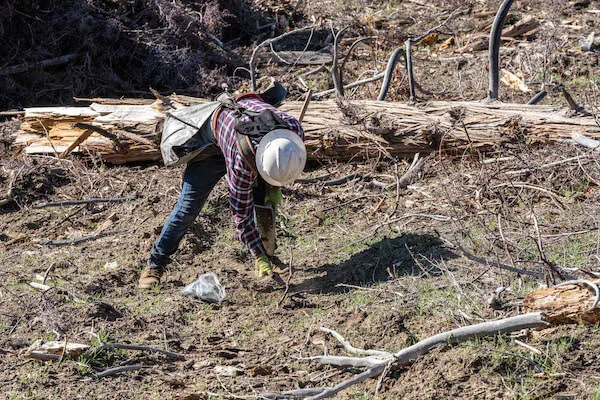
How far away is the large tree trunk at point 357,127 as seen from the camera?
22.8ft

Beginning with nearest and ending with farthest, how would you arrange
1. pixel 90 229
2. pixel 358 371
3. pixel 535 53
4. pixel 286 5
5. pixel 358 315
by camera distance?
pixel 358 371, pixel 358 315, pixel 90 229, pixel 535 53, pixel 286 5

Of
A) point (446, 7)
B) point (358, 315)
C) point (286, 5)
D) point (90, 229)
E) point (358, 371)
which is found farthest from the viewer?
point (286, 5)

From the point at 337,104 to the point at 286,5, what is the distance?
4448 millimetres

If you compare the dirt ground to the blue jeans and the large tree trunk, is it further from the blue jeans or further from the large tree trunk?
the blue jeans

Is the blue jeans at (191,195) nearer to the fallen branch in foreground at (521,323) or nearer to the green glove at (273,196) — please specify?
the green glove at (273,196)

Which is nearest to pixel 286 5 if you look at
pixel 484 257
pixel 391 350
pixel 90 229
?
pixel 90 229

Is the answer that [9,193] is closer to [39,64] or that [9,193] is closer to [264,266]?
[39,64]

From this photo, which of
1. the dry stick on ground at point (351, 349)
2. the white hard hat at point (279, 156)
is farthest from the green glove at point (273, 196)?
the dry stick on ground at point (351, 349)

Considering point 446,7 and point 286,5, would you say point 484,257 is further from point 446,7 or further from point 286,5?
point 286,5

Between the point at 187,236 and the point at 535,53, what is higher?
the point at 535,53

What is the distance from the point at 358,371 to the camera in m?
4.36

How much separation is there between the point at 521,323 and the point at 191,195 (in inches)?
102

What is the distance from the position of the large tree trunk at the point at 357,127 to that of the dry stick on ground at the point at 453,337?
2.56 metres

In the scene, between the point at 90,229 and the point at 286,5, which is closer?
the point at 90,229
